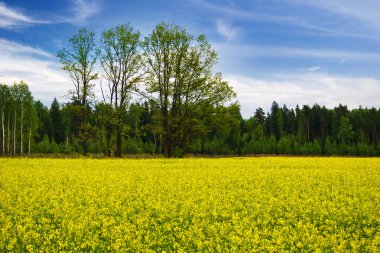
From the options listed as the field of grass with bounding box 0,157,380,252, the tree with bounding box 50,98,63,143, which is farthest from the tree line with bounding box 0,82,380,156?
the field of grass with bounding box 0,157,380,252

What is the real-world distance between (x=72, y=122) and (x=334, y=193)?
340 feet

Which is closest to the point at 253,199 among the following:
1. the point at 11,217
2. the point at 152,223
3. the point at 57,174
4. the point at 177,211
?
the point at 177,211

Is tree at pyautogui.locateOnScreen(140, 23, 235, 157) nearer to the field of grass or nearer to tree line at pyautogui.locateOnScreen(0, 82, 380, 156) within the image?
tree line at pyautogui.locateOnScreen(0, 82, 380, 156)

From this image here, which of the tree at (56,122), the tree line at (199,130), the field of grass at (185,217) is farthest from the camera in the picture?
the tree at (56,122)

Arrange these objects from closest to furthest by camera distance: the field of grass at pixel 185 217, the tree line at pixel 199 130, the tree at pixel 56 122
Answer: the field of grass at pixel 185 217 < the tree line at pixel 199 130 < the tree at pixel 56 122

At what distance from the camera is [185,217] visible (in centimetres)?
1175

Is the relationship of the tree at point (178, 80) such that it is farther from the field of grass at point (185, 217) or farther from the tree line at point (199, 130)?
the field of grass at point (185, 217)

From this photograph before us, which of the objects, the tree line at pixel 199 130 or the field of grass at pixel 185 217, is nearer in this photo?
the field of grass at pixel 185 217

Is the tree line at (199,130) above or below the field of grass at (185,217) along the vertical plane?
above

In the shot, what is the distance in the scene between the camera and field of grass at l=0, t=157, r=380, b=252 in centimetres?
895

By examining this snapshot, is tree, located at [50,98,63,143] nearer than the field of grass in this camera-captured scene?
No

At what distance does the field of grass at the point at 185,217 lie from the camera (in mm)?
8945

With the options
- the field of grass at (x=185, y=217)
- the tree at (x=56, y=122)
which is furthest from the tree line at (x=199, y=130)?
the field of grass at (x=185, y=217)

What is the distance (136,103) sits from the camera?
1804 inches
